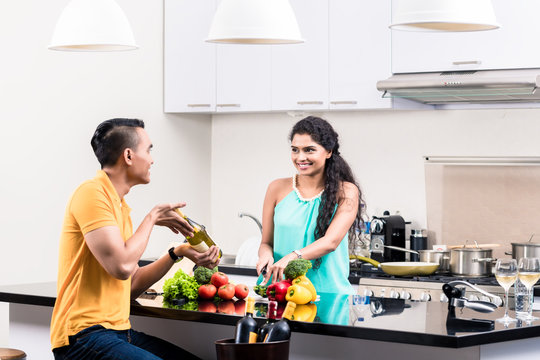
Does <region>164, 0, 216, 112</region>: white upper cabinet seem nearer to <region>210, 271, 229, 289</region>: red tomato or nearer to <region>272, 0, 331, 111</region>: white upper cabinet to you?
<region>272, 0, 331, 111</region>: white upper cabinet

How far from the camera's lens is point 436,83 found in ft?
14.3

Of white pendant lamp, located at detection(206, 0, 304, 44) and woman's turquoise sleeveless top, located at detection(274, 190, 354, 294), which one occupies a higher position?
white pendant lamp, located at detection(206, 0, 304, 44)

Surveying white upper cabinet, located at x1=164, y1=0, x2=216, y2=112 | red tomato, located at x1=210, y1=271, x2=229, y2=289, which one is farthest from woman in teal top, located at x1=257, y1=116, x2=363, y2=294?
white upper cabinet, located at x1=164, y1=0, x2=216, y2=112

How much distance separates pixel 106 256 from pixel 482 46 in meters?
2.60

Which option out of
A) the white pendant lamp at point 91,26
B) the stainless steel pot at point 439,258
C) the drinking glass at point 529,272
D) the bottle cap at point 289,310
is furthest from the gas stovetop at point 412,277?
the white pendant lamp at point 91,26

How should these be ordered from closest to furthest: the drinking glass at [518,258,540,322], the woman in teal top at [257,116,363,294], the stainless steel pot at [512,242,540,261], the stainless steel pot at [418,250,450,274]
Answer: the drinking glass at [518,258,540,322] < the woman in teal top at [257,116,363,294] < the stainless steel pot at [512,242,540,261] < the stainless steel pot at [418,250,450,274]

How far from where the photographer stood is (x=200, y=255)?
2965mm

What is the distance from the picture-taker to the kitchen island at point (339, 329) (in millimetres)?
2436

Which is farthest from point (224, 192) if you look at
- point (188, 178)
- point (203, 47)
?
point (203, 47)

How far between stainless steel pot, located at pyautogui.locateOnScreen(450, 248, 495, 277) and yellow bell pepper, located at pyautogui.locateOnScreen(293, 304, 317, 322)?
1.70m

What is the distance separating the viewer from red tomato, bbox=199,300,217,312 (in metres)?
2.82

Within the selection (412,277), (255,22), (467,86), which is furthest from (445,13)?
(412,277)

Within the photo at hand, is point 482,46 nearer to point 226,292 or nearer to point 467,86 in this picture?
point 467,86

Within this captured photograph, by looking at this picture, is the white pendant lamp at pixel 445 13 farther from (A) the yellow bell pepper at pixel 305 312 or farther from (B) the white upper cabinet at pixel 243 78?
(B) the white upper cabinet at pixel 243 78
